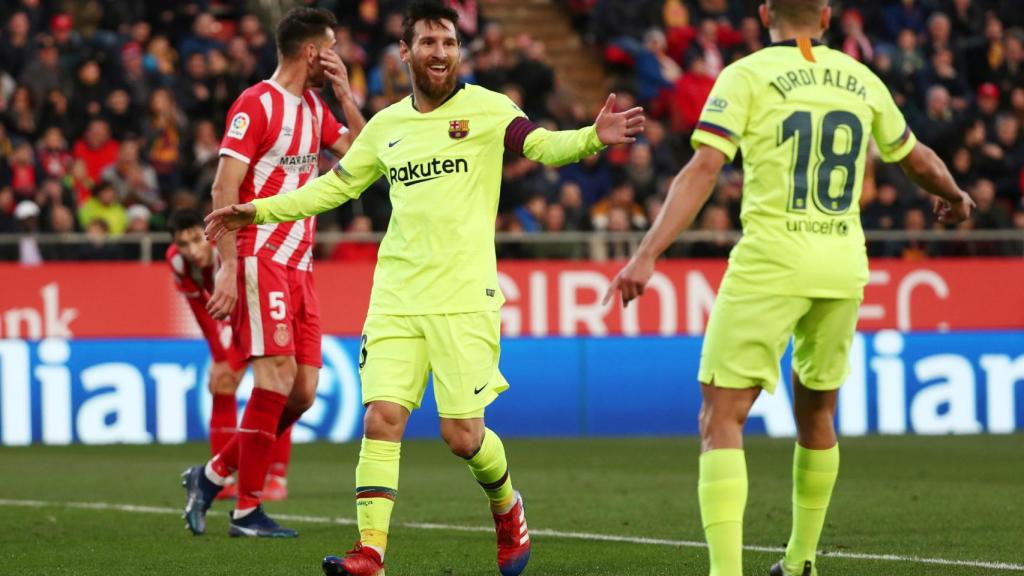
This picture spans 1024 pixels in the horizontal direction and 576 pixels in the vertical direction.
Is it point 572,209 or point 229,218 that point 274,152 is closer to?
point 229,218

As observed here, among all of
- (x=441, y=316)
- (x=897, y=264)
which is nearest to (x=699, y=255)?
(x=897, y=264)

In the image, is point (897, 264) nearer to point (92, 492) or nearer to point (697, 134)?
point (92, 492)

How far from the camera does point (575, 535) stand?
8.73 metres

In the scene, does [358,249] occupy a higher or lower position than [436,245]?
lower

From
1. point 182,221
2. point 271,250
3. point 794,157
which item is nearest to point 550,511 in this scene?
point 271,250

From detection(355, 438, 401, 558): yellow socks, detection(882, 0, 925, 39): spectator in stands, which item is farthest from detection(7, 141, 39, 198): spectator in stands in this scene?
detection(882, 0, 925, 39): spectator in stands

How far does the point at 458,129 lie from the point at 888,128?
1.74 m

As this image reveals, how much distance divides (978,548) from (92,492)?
5952mm

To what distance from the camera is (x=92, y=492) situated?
1141 cm

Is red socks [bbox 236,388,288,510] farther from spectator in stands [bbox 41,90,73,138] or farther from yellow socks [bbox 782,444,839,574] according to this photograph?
spectator in stands [bbox 41,90,73,138]

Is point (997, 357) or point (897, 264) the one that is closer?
point (997, 357)

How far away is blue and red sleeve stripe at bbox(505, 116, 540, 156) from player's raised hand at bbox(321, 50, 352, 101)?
6.22 feet

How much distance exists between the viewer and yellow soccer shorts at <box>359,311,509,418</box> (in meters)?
6.85

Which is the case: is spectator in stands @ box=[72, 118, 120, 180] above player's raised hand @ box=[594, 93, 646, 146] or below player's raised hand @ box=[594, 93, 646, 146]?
above
